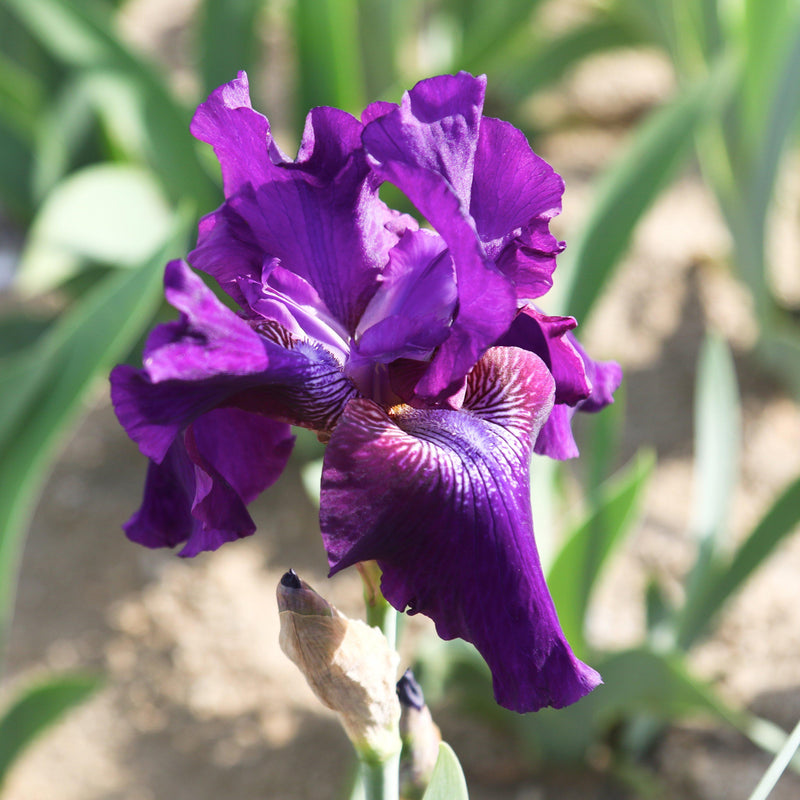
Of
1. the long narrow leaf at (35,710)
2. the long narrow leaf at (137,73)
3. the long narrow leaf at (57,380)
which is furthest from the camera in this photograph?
the long narrow leaf at (137,73)

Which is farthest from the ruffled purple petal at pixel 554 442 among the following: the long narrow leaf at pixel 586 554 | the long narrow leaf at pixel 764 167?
the long narrow leaf at pixel 764 167

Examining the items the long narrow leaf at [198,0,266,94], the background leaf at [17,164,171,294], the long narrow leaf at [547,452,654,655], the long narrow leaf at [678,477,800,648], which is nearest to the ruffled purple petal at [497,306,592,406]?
the long narrow leaf at [547,452,654,655]

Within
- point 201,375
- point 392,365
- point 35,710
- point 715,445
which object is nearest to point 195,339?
point 201,375

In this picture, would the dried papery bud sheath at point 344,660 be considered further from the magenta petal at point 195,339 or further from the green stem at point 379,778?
the magenta petal at point 195,339

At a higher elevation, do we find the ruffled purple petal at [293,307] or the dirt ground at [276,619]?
the ruffled purple petal at [293,307]

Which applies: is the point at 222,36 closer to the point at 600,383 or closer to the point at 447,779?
the point at 600,383

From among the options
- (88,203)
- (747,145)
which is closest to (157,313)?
(88,203)

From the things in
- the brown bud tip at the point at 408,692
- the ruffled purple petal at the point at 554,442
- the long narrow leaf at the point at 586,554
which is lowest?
the long narrow leaf at the point at 586,554
